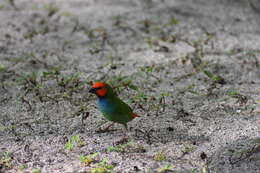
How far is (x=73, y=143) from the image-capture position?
3354mm

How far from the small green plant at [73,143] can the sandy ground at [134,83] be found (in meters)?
0.01

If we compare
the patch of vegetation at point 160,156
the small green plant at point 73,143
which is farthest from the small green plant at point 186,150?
the small green plant at point 73,143

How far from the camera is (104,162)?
3002 mm

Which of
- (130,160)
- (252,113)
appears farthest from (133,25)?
(130,160)

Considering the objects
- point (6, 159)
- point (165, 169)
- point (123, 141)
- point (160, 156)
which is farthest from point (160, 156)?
point (6, 159)

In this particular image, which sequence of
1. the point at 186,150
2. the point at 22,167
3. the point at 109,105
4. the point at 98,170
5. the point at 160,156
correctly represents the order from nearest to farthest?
the point at 98,170 → the point at 22,167 → the point at 160,156 → the point at 186,150 → the point at 109,105

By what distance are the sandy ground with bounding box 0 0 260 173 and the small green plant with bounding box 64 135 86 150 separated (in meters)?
0.01

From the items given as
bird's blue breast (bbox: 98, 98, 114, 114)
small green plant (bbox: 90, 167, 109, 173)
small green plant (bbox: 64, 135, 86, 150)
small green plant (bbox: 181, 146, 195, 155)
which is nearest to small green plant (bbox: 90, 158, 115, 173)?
small green plant (bbox: 90, 167, 109, 173)

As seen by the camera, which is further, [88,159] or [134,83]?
[134,83]

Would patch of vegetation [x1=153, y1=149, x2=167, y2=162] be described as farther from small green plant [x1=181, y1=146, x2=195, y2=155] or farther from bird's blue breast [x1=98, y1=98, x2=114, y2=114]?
bird's blue breast [x1=98, y1=98, x2=114, y2=114]

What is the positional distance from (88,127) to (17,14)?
3.64 m

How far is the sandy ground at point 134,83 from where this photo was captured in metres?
3.17

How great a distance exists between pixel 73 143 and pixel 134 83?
4.81ft

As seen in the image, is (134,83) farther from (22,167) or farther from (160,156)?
(22,167)
